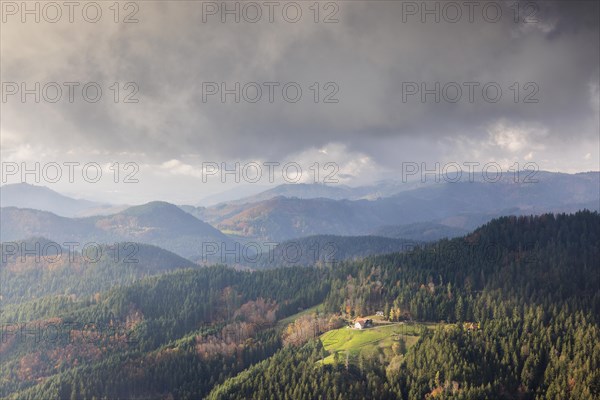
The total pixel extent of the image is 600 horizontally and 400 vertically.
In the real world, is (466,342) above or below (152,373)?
above

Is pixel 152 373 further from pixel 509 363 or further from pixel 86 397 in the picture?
pixel 509 363

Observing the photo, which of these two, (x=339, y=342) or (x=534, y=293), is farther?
(x=534, y=293)

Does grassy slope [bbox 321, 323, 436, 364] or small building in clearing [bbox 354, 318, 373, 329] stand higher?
small building in clearing [bbox 354, 318, 373, 329]

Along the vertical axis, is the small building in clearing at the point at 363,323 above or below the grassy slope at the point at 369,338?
above

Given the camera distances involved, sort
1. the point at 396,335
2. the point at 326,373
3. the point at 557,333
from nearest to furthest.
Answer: the point at 326,373
the point at 557,333
the point at 396,335

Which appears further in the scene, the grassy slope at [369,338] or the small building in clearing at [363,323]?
the small building in clearing at [363,323]

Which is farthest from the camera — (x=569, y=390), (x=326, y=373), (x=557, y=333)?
(x=557, y=333)

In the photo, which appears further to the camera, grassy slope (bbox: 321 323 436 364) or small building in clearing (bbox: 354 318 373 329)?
small building in clearing (bbox: 354 318 373 329)

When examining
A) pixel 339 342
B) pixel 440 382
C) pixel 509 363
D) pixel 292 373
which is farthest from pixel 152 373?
pixel 509 363

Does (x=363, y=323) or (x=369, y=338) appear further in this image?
(x=363, y=323)

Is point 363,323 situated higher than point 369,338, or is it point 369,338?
point 363,323

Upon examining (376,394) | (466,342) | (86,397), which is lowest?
(86,397)
